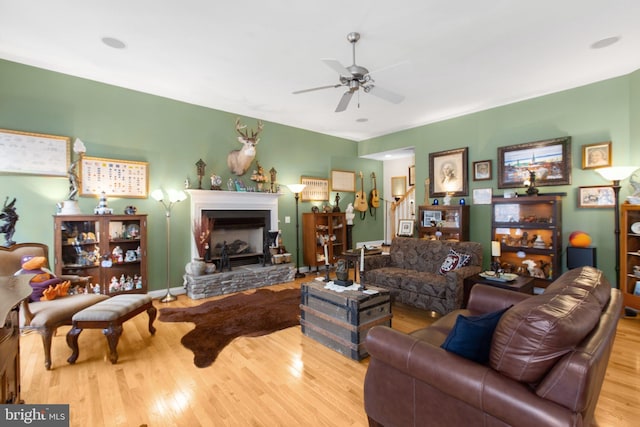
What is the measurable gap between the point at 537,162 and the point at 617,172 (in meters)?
0.97

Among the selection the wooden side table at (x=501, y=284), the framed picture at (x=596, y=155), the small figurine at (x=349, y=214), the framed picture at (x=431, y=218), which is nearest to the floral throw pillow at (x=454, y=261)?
the wooden side table at (x=501, y=284)

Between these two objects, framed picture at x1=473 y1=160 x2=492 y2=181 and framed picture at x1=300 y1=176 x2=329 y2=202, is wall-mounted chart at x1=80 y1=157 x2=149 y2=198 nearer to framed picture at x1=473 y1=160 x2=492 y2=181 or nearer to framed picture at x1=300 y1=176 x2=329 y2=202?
framed picture at x1=300 y1=176 x2=329 y2=202

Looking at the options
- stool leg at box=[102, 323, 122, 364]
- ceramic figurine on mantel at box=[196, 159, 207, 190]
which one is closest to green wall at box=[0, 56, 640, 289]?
ceramic figurine on mantel at box=[196, 159, 207, 190]

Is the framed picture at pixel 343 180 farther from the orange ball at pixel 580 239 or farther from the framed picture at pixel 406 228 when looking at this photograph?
the orange ball at pixel 580 239

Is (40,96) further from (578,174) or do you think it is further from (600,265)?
(600,265)

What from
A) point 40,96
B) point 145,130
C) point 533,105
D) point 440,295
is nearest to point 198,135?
point 145,130

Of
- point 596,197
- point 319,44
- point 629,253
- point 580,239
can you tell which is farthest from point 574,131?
point 319,44

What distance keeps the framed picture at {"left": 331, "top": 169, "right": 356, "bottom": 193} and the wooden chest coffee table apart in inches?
157

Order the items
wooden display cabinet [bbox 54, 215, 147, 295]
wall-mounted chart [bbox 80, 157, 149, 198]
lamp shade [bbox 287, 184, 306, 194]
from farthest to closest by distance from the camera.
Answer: lamp shade [bbox 287, 184, 306, 194] → wall-mounted chart [bbox 80, 157, 149, 198] → wooden display cabinet [bbox 54, 215, 147, 295]

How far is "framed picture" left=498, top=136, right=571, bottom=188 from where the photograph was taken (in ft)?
13.6

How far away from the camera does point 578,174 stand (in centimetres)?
406

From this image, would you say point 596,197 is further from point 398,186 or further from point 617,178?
point 398,186

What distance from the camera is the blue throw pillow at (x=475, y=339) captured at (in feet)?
4.54

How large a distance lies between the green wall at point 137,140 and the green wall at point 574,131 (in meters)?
3.39
